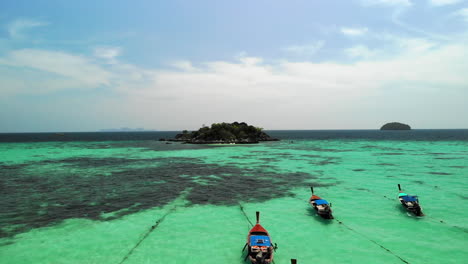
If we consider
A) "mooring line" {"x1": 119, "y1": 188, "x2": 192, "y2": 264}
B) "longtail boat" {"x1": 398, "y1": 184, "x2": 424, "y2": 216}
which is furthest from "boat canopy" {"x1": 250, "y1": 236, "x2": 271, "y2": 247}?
"longtail boat" {"x1": 398, "y1": 184, "x2": 424, "y2": 216}

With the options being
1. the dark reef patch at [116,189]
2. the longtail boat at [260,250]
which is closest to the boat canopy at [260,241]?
the longtail boat at [260,250]

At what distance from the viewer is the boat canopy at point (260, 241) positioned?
15.7 m

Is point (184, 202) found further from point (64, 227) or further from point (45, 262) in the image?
point (45, 262)

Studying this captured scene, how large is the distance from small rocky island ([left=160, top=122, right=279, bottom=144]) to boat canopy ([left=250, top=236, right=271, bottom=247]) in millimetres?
111955

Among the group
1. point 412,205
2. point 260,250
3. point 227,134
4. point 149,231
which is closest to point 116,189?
point 149,231

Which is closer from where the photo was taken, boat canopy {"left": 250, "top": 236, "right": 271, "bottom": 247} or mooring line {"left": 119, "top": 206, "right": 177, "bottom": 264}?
boat canopy {"left": 250, "top": 236, "right": 271, "bottom": 247}

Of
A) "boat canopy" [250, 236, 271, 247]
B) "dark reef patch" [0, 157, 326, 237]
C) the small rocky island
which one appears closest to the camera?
"boat canopy" [250, 236, 271, 247]

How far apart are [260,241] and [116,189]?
89.4ft

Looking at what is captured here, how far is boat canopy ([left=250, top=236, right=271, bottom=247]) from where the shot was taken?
15.7 m

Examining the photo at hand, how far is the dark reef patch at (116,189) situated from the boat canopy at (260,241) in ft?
41.6

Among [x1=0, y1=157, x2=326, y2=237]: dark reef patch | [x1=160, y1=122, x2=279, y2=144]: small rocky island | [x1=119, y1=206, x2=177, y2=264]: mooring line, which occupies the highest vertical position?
[x1=160, y1=122, x2=279, y2=144]: small rocky island

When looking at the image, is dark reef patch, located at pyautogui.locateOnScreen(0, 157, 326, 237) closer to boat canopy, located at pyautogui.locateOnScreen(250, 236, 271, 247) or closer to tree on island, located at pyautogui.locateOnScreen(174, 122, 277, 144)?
boat canopy, located at pyautogui.locateOnScreen(250, 236, 271, 247)

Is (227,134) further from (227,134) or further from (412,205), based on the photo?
(412,205)

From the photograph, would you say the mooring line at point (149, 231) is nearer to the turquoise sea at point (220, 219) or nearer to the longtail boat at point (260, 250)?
the turquoise sea at point (220, 219)
